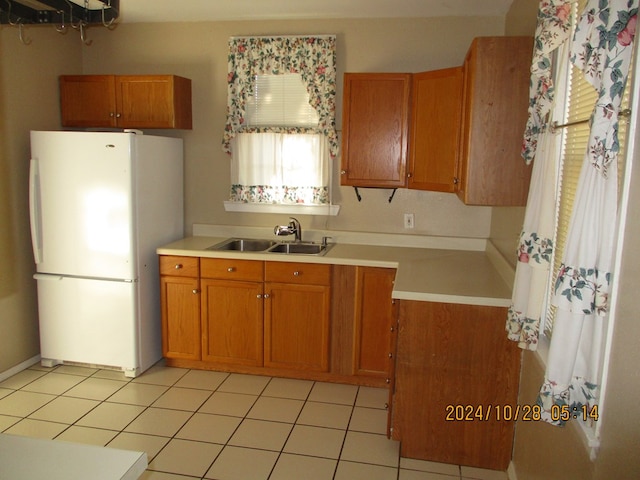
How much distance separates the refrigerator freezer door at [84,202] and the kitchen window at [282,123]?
34.2 inches

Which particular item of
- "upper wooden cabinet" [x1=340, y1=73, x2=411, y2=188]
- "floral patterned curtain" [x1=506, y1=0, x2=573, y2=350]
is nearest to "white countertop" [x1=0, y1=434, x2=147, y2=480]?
"floral patterned curtain" [x1=506, y1=0, x2=573, y2=350]

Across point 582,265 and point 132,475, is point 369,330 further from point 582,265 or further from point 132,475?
point 132,475

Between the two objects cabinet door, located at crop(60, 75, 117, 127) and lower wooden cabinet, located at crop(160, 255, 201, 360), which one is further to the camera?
cabinet door, located at crop(60, 75, 117, 127)

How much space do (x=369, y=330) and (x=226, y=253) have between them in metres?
1.07

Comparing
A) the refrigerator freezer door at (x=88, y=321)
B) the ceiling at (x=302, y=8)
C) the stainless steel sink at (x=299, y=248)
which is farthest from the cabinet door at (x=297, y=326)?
the ceiling at (x=302, y=8)

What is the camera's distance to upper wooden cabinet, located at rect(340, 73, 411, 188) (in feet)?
10.7

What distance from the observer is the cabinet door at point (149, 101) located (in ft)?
12.0

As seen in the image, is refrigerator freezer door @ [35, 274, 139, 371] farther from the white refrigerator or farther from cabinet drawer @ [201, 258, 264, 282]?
cabinet drawer @ [201, 258, 264, 282]

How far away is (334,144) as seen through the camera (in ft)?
12.0

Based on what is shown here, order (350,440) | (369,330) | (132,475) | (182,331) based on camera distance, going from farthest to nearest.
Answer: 1. (182,331)
2. (369,330)
3. (350,440)
4. (132,475)

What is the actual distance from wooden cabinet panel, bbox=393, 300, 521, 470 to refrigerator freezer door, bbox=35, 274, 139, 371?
189cm

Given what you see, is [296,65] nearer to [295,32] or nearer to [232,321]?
[295,32]

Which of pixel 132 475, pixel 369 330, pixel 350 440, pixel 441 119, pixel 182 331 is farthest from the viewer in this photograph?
pixel 182 331

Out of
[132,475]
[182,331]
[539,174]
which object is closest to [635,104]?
[539,174]
